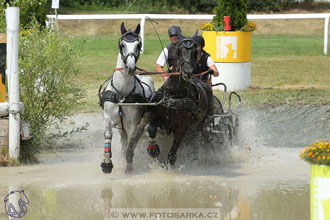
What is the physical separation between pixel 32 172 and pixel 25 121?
854mm

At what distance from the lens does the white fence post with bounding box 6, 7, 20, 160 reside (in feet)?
31.4

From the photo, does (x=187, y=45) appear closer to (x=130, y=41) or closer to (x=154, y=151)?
(x=130, y=41)

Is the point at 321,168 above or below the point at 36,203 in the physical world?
above

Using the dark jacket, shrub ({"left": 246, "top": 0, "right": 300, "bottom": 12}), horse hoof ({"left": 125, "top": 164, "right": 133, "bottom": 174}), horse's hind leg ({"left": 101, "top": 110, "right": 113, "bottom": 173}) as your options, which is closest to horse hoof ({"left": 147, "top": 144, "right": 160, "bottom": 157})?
horse hoof ({"left": 125, "top": 164, "right": 133, "bottom": 174})

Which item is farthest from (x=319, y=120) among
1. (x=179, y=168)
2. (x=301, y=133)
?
(x=179, y=168)

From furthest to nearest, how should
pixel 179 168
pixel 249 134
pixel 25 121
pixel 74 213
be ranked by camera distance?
pixel 249 134
pixel 25 121
pixel 179 168
pixel 74 213

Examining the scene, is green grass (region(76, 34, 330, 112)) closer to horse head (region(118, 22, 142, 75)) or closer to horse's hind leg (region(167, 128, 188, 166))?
horse head (region(118, 22, 142, 75))

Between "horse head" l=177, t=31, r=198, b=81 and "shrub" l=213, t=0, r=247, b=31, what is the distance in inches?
357

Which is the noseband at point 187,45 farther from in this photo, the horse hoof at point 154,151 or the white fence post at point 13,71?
the white fence post at point 13,71

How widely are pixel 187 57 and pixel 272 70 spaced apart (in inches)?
528

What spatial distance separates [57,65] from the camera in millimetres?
10406

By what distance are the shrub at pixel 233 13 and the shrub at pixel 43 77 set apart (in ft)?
25.1

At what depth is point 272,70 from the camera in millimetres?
21547

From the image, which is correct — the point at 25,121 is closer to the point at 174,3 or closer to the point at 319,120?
the point at 319,120
